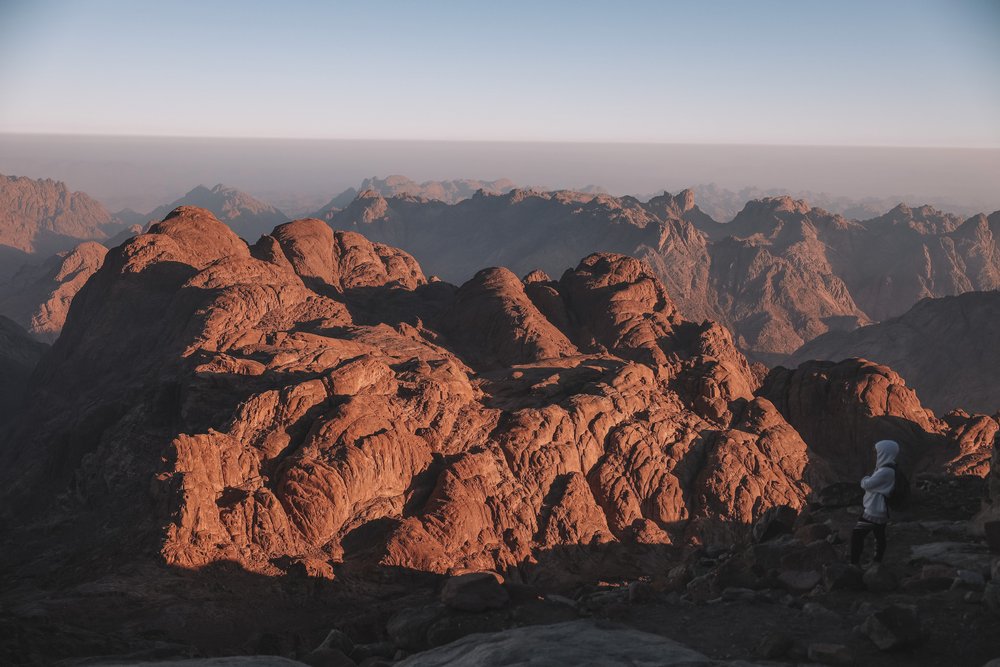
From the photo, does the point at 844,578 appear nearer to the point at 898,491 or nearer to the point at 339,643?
the point at 898,491

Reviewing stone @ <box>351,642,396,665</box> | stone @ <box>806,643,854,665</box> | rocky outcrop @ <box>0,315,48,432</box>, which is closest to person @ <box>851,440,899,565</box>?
stone @ <box>806,643,854,665</box>

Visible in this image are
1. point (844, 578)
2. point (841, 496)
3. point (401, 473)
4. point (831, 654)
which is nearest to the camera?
point (831, 654)

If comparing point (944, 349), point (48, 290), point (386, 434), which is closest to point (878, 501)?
point (386, 434)

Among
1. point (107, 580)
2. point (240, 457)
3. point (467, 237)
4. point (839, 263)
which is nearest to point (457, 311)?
point (240, 457)

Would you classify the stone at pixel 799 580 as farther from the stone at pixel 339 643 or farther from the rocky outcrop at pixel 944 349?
the rocky outcrop at pixel 944 349

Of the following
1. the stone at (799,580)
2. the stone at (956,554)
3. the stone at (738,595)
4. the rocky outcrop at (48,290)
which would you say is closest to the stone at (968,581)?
the stone at (956,554)

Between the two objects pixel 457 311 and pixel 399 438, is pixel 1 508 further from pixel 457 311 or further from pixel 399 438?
pixel 457 311

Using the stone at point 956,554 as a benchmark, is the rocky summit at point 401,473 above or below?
below
